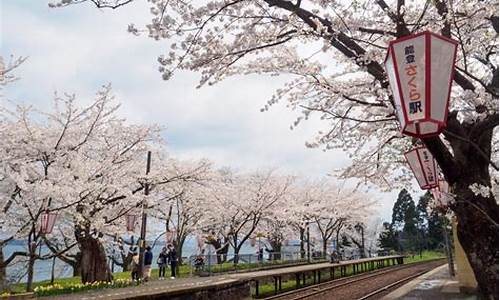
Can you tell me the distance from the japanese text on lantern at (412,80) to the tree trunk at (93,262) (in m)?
15.2

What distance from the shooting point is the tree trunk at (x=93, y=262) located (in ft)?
53.5

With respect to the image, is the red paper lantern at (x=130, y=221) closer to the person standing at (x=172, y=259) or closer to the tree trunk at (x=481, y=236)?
the person standing at (x=172, y=259)

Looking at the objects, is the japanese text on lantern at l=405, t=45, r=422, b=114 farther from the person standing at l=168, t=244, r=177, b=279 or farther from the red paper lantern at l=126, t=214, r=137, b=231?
the person standing at l=168, t=244, r=177, b=279

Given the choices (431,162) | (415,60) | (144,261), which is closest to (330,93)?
(431,162)

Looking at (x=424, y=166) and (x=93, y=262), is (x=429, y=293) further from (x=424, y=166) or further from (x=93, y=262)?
(x=93, y=262)

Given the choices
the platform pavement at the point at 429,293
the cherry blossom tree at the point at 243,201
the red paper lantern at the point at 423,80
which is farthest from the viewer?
the cherry blossom tree at the point at 243,201

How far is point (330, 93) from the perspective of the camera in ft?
26.7

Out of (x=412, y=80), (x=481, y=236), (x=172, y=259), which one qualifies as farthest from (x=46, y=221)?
(x=412, y=80)

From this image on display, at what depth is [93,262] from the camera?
655 inches

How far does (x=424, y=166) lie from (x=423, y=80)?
11.5ft

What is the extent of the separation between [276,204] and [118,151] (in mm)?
13430

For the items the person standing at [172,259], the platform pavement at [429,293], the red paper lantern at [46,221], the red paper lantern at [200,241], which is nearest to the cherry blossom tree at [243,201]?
the red paper lantern at [200,241]

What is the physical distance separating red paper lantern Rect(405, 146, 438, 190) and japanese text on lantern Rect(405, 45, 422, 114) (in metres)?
3.40

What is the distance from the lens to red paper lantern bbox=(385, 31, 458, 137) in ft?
11.0
